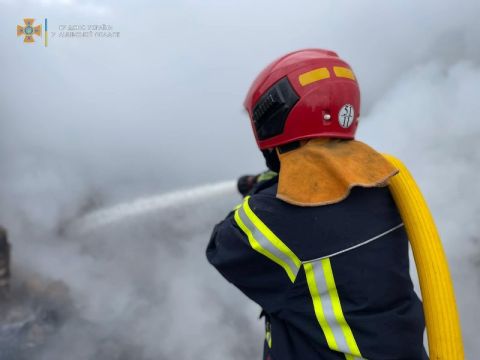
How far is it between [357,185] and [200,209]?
4.07 metres

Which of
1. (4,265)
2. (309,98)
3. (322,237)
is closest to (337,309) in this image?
(322,237)

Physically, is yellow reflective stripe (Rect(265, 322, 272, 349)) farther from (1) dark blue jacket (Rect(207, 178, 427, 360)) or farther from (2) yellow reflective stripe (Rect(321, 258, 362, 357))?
(2) yellow reflective stripe (Rect(321, 258, 362, 357))

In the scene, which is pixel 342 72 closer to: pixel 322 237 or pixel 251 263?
pixel 322 237

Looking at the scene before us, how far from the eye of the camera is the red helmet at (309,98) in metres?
1.30

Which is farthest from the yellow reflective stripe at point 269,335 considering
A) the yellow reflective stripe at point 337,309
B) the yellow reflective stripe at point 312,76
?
the yellow reflective stripe at point 312,76

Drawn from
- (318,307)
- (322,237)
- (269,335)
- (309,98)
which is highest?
(309,98)

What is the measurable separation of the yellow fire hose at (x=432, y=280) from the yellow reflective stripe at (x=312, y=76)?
425 mm

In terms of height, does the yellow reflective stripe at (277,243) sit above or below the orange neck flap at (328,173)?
below

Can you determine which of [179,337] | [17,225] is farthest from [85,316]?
[17,225]

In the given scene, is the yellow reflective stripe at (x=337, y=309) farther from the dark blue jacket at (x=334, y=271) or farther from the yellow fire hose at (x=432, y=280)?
the yellow fire hose at (x=432, y=280)

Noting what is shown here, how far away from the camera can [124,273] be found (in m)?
4.63

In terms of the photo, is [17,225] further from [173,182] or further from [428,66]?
[428,66]

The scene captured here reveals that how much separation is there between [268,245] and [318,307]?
239 millimetres

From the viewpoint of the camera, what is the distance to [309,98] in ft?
4.26
